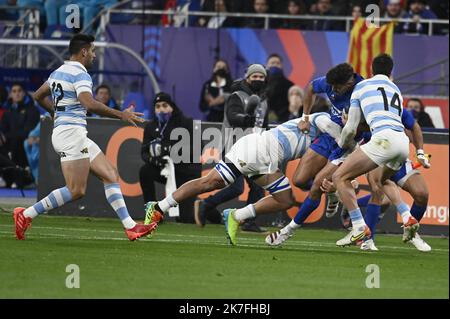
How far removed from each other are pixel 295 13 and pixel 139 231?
483 inches

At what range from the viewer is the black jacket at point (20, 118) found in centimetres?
2464

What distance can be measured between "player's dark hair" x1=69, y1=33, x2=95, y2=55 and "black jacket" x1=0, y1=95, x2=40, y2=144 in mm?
9762

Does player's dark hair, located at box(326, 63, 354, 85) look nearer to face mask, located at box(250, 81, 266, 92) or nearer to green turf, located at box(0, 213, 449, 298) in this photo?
green turf, located at box(0, 213, 449, 298)

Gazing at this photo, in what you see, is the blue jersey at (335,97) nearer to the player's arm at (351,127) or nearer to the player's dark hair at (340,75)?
the player's dark hair at (340,75)

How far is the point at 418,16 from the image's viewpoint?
26.2 meters

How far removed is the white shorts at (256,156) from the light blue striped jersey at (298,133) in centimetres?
15

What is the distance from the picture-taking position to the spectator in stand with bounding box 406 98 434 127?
23.1 m

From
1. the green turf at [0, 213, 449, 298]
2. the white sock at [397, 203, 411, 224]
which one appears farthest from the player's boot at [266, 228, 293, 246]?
the white sock at [397, 203, 411, 224]

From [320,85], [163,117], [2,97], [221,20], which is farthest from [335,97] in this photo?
[2,97]

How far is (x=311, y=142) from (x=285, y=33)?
1001cm

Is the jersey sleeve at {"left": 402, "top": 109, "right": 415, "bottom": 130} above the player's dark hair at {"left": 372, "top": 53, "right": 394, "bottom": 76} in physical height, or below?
below

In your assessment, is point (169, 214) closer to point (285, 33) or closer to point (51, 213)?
point (51, 213)

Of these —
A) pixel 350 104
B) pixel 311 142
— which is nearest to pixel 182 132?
pixel 311 142
